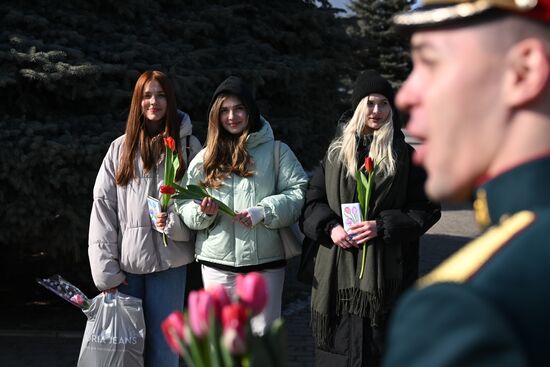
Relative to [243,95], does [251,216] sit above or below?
below

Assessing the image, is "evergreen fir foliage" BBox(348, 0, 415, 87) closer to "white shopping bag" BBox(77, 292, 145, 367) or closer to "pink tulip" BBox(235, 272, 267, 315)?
"white shopping bag" BBox(77, 292, 145, 367)

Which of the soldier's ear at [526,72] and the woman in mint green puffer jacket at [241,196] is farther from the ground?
the soldier's ear at [526,72]

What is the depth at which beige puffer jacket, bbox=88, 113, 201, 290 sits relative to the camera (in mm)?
5062

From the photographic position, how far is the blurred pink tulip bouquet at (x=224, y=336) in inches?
54.4

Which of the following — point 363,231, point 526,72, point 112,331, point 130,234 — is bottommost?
point 112,331

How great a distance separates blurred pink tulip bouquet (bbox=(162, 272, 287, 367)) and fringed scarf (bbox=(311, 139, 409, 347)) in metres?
3.25

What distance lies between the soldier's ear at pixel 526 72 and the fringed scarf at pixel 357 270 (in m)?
3.55

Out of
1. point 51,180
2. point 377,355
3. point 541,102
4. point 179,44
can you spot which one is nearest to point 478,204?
point 541,102

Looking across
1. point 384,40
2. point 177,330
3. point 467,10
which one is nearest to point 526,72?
point 467,10

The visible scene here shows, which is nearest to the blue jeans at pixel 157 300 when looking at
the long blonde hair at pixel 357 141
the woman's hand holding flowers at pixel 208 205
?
the woman's hand holding flowers at pixel 208 205

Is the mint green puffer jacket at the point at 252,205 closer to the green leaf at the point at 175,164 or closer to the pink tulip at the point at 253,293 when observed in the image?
the green leaf at the point at 175,164

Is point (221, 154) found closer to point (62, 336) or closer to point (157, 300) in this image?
point (157, 300)

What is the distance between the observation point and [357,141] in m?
4.88

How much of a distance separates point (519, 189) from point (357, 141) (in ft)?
12.0
